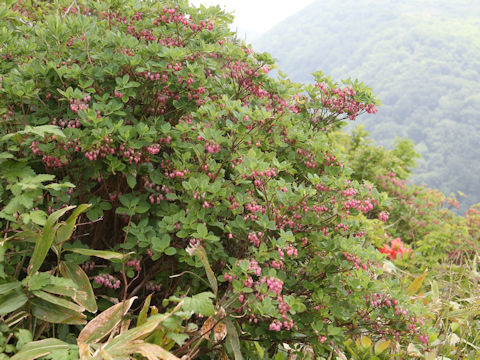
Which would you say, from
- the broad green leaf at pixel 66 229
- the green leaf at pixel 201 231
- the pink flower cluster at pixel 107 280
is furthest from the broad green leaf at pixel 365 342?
the broad green leaf at pixel 66 229

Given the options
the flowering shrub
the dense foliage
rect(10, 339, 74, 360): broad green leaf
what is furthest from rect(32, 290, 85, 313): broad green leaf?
the flowering shrub

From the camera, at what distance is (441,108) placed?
52719mm

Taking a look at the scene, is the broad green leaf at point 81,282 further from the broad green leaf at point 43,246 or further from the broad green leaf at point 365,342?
the broad green leaf at point 365,342

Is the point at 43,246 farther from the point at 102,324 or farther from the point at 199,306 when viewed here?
the point at 199,306

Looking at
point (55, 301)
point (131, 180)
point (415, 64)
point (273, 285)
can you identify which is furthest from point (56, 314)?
point (415, 64)

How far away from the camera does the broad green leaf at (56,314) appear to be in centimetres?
193

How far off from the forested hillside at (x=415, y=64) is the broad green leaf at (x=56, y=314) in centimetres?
2394

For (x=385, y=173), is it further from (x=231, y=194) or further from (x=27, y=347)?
(x=27, y=347)

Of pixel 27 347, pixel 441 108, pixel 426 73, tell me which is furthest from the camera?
pixel 426 73

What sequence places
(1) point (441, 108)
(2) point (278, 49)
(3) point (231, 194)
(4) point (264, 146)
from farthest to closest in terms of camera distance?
(2) point (278, 49) < (1) point (441, 108) < (4) point (264, 146) < (3) point (231, 194)

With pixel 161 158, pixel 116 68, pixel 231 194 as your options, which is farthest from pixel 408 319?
pixel 116 68

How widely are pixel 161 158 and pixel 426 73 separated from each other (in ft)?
218

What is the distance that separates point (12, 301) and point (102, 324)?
0.41 meters

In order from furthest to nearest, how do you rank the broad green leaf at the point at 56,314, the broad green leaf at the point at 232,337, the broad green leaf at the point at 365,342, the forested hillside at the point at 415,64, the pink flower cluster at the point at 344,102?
the forested hillside at the point at 415,64 → the broad green leaf at the point at 365,342 → the pink flower cluster at the point at 344,102 → the broad green leaf at the point at 232,337 → the broad green leaf at the point at 56,314
